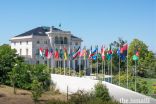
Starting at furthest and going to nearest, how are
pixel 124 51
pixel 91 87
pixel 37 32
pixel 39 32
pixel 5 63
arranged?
pixel 39 32, pixel 37 32, pixel 5 63, pixel 91 87, pixel 124 51

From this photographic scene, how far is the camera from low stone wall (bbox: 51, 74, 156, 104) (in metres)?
16.3

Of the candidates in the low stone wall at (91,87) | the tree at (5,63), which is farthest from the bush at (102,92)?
the tree at (5,63)

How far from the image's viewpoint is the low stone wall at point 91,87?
16344 millimetres

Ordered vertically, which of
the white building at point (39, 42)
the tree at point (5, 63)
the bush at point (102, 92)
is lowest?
the bush at point (102, 92)

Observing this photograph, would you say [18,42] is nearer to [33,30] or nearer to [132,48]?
[33,30]

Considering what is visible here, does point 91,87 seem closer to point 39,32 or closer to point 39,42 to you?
point 39,42

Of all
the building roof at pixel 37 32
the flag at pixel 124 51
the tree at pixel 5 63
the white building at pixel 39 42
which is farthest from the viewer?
the building roof at pixel 37 32

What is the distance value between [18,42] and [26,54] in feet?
17.1

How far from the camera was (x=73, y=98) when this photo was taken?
20.2 metres

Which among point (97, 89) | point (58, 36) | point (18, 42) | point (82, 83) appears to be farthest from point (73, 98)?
point (18, 42)

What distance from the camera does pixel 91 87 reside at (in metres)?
23.1

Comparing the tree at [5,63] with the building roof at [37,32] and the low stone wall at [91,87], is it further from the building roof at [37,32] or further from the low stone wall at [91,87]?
the building roof at [37,32]

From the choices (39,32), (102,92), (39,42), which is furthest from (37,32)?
(102,92)

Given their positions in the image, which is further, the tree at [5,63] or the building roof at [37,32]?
the building roof at [37,32]
